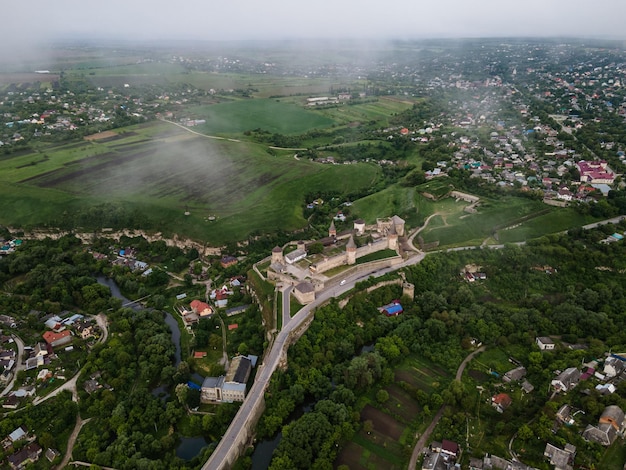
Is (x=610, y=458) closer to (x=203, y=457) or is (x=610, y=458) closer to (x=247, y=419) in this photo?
(x=247, y=419)

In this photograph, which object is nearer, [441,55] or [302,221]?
[302,221]

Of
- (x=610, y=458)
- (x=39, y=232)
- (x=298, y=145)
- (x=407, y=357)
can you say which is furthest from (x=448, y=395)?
(x=298, y=145)

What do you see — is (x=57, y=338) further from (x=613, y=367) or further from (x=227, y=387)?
(x=613, y=367)

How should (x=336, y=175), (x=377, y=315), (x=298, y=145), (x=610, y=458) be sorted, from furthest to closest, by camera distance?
(x=298, y=145) < (x=336, y=175) < (x=377, y=315) < (x=610, y=458)

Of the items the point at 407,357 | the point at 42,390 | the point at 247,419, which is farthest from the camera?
the point at 407,357

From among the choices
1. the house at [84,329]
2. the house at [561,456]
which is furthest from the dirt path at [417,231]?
the house at [84,329]

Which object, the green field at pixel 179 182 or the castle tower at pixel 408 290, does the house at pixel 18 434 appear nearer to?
the green field at pixel 179 182
